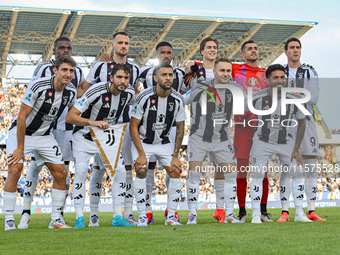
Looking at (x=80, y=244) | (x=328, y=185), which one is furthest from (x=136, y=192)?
(x=328, y=185)

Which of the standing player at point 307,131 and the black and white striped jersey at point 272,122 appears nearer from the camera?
the black and white striped jersey at point 272,122

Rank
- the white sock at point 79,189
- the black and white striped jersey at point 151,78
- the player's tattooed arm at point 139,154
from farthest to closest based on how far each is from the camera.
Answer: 1. the black and white striped jersey at point 151,78
2. the player's tattooed arm at point 139,154
3. the white sock at point 79,189

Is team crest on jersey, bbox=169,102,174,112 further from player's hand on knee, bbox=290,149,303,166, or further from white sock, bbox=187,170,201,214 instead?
player's hand on knee, bbox=290,149,303,166

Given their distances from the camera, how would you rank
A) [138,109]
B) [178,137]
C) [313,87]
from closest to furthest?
[138,109] → [178,137] → [313,87]

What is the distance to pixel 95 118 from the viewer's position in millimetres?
5938

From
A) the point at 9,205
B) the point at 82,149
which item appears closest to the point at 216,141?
the point at 82,149

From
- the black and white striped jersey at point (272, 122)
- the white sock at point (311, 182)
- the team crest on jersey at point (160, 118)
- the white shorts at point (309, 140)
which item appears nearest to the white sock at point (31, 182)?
the team crest on jersey at point (160, 118)

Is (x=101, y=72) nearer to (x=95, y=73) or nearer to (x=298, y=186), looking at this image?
(x=95, y=73)

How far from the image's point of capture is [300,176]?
648 centimetres

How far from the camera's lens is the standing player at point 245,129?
6.83m

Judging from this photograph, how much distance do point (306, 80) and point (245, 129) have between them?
129 centimetres

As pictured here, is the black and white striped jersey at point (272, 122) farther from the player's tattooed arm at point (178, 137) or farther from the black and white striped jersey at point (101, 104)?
the black and white striped jersey at point (101, 104)

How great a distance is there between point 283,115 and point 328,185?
15129mm

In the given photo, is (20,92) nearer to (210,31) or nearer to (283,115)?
(210,31)
